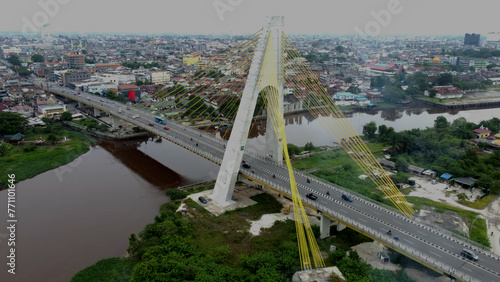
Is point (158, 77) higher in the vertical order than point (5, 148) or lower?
higher

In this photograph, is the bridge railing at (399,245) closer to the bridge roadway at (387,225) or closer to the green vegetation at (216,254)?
the bridge roadway at (387,225)

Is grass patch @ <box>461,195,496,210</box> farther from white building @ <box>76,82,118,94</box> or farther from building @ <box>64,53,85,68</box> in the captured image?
building @ <box>64,53,85,68</box>

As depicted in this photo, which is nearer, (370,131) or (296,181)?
(296,181)

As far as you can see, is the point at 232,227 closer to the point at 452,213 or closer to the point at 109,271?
the point at 109,271

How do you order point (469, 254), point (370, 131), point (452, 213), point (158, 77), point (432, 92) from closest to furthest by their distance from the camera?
point (469, 254) < point (452, 213) < point (370, 131) < point (432, 92) < point (158, 77)

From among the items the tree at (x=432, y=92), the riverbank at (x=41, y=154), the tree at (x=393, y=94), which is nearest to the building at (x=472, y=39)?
the tree at (x=432, y=92)

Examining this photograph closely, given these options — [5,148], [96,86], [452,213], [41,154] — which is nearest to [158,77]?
[96,86]

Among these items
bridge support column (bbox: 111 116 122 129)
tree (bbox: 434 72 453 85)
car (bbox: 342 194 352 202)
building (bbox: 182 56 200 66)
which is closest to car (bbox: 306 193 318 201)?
car (bbox: 342 194 352 202)
